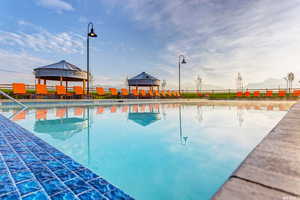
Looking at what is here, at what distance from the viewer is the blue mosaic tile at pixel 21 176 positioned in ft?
3.79

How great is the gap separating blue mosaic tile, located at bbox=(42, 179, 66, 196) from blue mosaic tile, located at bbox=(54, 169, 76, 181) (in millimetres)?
57

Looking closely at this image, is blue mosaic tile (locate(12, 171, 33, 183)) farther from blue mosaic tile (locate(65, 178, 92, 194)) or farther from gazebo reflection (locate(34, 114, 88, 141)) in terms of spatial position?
gazebo reflection (locate(34, 114, 88, 141))

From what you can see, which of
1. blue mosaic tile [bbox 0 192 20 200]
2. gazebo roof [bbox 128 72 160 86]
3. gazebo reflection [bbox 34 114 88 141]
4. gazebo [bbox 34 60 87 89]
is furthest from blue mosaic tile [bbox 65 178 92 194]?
gazebo roof [bbox 128 72 160 86]

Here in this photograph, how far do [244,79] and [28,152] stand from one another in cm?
4159

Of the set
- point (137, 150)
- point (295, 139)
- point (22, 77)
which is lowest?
point (137, 150)

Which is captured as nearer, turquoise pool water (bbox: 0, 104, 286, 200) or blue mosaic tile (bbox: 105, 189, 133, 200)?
blue mosaic tile (bbox: 105, 189, 133, 200)

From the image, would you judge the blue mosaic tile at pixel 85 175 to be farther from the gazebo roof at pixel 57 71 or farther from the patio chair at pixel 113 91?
the patio chair at pixel 113 91

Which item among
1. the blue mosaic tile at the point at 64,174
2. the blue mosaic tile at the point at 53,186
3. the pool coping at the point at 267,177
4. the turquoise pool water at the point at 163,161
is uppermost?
the pool coping at the point at 267,177

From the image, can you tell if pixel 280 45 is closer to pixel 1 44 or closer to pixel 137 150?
pixel 137 150

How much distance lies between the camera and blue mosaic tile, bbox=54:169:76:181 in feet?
3.97

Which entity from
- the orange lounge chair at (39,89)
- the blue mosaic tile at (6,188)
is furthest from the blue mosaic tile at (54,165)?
the orange lounge chair at (39,89)

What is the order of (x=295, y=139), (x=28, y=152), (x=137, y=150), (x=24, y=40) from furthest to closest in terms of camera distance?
(x=24, y=40) → (x=137, y=150) → (x=28, y=152) → (x=295, y=139)

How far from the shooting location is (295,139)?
1384mm

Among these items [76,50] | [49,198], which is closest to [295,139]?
[49,198]
